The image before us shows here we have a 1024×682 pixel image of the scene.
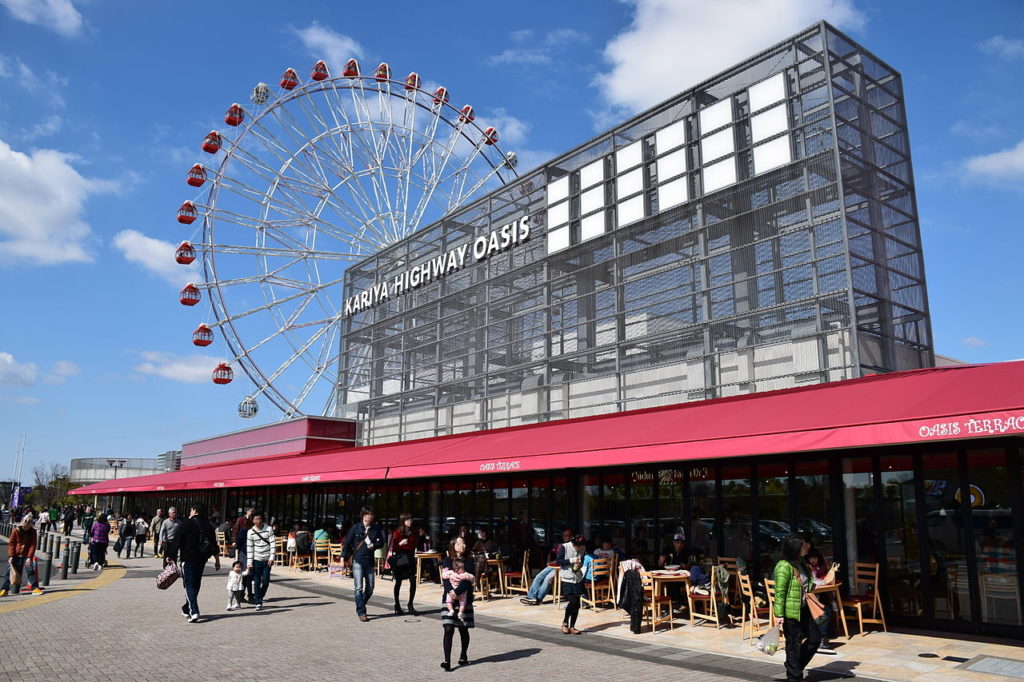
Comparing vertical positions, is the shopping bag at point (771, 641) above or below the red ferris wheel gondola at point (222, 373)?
below

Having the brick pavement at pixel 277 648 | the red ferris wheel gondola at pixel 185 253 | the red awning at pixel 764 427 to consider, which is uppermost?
the red ferris wheel gondola at pixel 185 253

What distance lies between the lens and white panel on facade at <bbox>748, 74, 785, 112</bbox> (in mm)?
15922

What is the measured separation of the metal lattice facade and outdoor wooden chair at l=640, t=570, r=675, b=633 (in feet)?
16.4

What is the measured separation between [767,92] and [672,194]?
114 inches

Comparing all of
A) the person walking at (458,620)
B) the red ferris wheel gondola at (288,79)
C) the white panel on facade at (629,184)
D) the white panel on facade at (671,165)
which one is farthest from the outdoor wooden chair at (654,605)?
the red ferris wheel gondola at (288,79)

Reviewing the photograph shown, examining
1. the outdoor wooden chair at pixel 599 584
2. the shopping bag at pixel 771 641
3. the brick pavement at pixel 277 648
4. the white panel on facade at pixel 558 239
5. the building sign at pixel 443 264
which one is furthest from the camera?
the building sign at pixel 443 264

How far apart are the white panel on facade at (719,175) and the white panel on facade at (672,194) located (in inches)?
21.5

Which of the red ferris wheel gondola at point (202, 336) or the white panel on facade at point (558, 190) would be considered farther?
the red ferris wheel gondola at point (202, 336)

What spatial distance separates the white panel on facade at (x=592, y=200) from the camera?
19.7 metres

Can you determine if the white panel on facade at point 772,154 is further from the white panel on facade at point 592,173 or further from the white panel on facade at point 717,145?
the white panel on facade at point 592,173

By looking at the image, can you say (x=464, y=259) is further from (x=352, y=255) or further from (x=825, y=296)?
(x=825, y=296)

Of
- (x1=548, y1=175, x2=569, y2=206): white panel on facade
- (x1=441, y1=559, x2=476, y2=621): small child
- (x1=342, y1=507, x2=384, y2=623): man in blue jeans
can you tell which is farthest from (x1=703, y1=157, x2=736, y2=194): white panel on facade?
(x1=441, y1=559, x2=476, y2=621): small child

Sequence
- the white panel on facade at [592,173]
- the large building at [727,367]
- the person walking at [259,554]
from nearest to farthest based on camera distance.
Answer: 1. the large building at [727,367]
2. the person walking at [259,554]
3. the white panel on facade at [592,173]

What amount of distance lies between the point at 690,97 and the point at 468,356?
9950 mm
